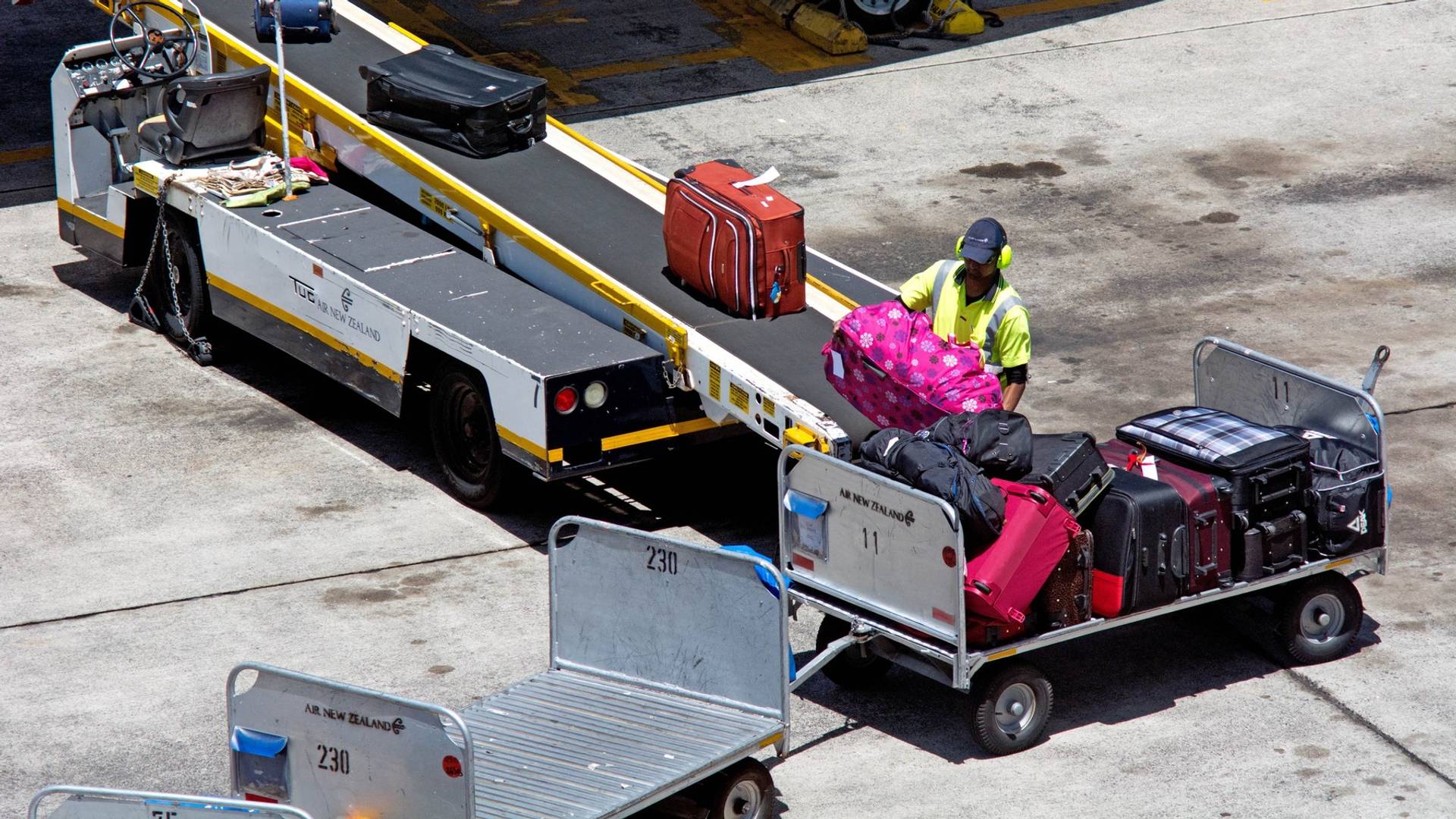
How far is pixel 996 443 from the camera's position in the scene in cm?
830

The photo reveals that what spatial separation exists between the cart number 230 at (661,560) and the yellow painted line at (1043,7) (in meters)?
13.1

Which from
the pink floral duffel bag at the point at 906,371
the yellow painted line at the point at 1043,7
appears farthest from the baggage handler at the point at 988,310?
the yellow painted line at the point at 1043,7

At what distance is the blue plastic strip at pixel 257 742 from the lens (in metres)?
7.05

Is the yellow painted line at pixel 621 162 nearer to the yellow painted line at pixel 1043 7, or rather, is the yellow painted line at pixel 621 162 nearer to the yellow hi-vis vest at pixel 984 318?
the yellow hi-vis vest at pixel 984 318

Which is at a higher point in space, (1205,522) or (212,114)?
(212,114)

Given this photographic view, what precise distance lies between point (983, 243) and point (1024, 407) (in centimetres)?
297

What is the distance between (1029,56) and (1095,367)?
22.8 ft

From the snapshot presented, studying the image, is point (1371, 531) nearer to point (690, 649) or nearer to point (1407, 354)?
point (690, 649)

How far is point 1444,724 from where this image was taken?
27.9 ft

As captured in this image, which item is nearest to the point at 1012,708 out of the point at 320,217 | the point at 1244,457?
the point at 1244,457

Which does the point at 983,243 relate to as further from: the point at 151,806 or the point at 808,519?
the point at 151,806

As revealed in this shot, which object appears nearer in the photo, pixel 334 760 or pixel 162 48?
pixel 334 760

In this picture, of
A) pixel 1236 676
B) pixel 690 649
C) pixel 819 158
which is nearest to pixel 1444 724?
pixel 1236 676

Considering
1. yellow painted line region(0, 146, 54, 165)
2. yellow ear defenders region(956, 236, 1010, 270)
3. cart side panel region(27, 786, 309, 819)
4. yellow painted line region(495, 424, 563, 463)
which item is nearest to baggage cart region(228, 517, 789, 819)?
cart side panel region(27, 786, 309, 819)
